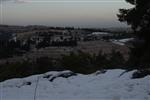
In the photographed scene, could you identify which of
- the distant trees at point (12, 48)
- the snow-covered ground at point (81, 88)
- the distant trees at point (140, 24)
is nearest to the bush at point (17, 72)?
the snow-covered ground at point (81, 88)

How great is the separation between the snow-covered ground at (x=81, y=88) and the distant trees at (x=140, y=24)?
901mm

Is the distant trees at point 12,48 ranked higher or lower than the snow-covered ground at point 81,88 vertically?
lower

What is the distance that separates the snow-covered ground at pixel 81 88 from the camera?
10.1 metres

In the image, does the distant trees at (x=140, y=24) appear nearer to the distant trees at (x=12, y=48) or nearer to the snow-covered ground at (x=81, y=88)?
the snow-covered ground at (x=81, y=88)

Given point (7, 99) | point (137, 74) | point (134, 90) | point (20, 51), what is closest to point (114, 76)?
point (137, 74)

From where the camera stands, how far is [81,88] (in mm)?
11711

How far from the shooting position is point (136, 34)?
12.6m

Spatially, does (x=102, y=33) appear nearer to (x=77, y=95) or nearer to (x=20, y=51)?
(x=20, y=51)

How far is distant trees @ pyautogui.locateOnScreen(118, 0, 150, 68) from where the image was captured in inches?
476

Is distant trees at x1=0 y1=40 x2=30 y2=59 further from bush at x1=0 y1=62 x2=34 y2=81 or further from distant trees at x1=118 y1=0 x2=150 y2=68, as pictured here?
distant trees at x1=118 y1=0 x2=150 y2=68

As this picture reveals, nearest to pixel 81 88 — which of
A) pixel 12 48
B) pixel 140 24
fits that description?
pixel 140 24

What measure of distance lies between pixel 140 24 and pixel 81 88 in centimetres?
322

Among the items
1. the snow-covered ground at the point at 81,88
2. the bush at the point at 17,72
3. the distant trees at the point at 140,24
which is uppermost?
the distant trees at the point at 140,24

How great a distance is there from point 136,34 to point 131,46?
0.78 metres
